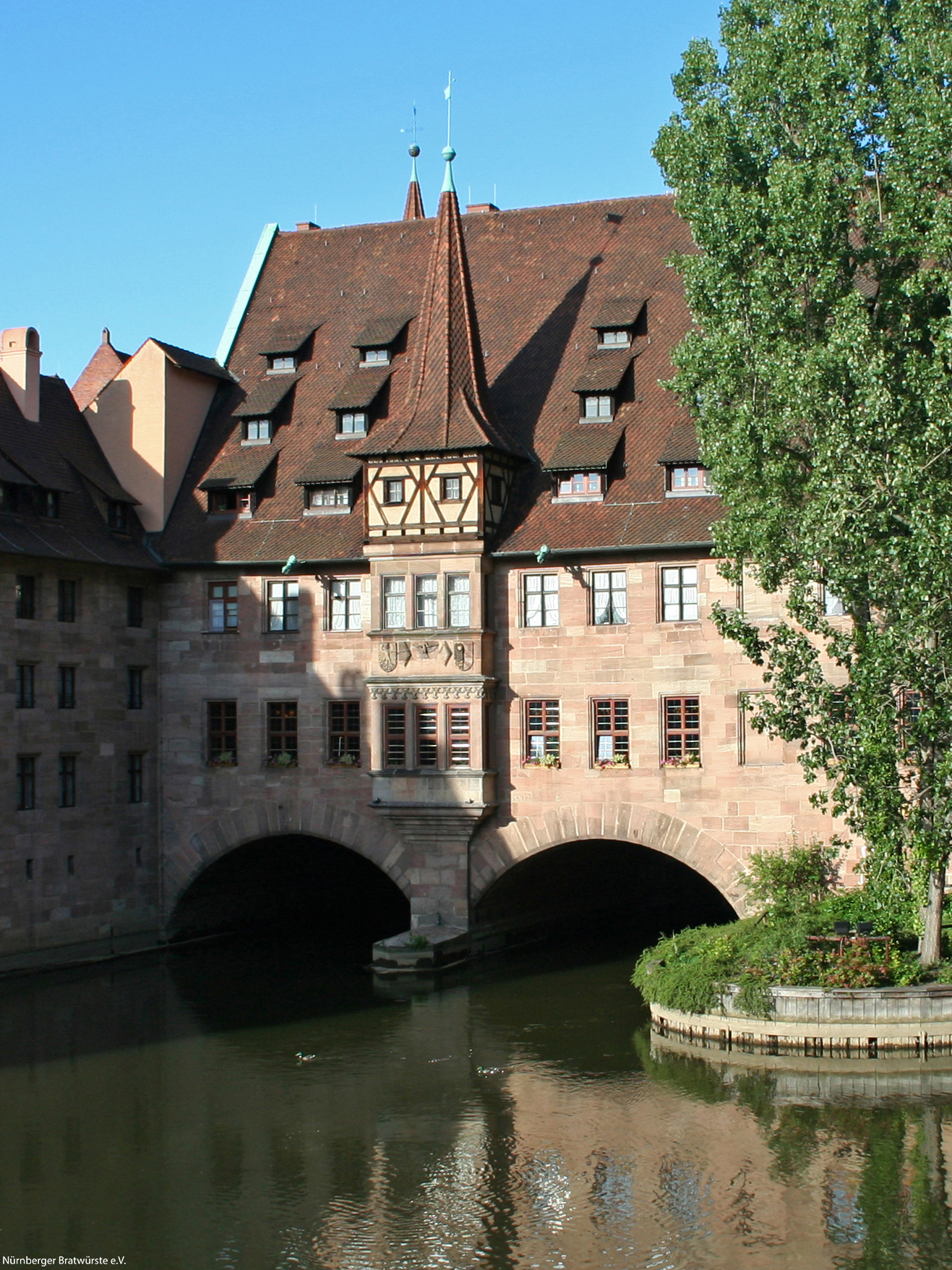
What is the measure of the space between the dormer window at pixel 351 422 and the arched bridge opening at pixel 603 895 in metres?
9.84

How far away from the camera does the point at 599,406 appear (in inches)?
1321

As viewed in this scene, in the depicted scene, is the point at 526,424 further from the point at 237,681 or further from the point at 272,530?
the point at 237,681

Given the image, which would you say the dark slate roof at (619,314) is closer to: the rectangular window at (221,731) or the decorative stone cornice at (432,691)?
the decorative stone cornice at (432,691)

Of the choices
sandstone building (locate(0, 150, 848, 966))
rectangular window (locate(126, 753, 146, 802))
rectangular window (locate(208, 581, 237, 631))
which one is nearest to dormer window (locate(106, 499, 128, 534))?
sandstone building (locate(0, 150, 848, 966))

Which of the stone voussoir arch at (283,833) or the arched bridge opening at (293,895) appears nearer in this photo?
the stone voussoir arch at (283,833)

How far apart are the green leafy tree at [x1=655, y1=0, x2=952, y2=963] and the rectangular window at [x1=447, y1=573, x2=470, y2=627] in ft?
22.9

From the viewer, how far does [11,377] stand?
35469mm

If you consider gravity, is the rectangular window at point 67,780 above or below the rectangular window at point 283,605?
below

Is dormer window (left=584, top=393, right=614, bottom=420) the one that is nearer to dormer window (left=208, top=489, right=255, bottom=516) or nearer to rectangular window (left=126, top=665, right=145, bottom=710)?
dormer window (left=208, top=489, right=255, bottom=516)

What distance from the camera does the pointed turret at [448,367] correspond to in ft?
A: 107

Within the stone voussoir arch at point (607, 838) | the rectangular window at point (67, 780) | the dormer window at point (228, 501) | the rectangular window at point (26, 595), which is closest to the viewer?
the stone voussoir arch at point (607, 838)

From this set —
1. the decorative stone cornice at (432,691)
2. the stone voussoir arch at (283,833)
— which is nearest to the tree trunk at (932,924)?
the decorative stone cornice at (432,691)

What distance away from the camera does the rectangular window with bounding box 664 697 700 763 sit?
101 ft

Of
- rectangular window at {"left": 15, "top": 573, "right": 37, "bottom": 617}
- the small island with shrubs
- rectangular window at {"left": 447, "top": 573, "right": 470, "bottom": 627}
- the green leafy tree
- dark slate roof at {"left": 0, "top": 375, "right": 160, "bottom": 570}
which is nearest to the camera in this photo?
the green leafy tree
